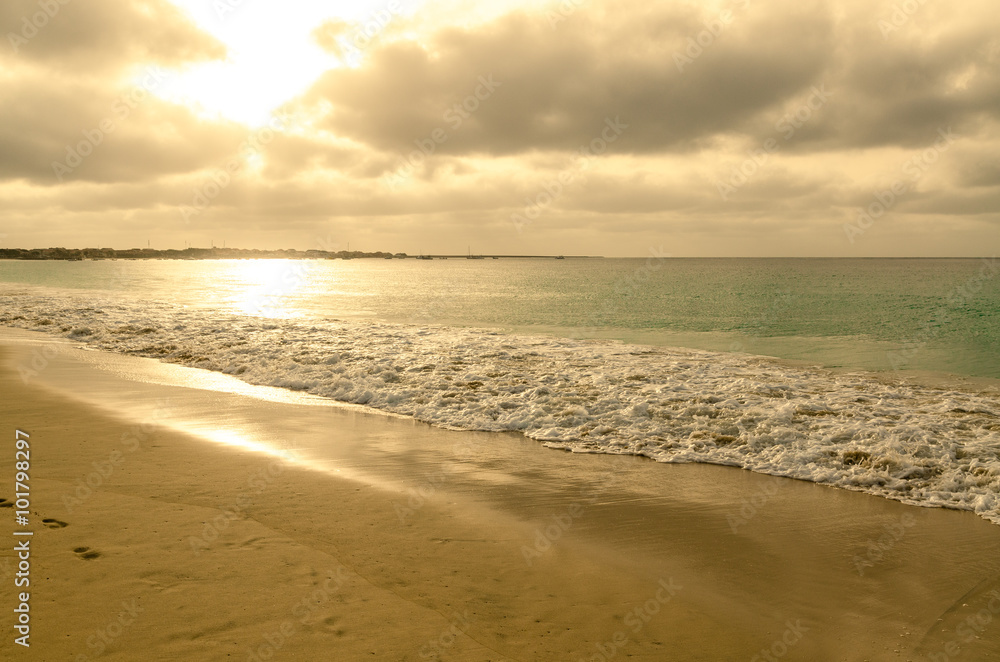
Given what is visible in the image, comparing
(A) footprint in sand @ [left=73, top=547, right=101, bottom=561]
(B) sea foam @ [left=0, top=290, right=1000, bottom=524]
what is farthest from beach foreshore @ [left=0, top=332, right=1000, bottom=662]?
(B) sea foam @ [left=0, top=290, right=1000, bottom=524]

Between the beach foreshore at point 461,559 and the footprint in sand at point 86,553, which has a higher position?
the footprint in sand at point 86,553

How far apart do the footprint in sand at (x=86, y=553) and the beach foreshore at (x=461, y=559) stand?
4 centimetres

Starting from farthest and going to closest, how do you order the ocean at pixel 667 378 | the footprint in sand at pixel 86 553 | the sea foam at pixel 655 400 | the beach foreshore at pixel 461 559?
the ocean at pixel 667 378, the sea foam at pixel 655 400, the footprint in sand at pixel 86 553, the beach foreshore at pixel 461 559

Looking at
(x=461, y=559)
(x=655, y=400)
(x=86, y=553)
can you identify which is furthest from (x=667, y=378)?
(x=86, y=553)

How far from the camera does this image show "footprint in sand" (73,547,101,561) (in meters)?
6.16

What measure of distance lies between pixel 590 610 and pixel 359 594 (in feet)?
7.42

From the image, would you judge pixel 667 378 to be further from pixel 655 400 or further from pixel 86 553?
pixel 86 553

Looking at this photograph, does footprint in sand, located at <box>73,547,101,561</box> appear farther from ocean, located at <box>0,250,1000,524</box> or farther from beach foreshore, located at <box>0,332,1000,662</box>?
ocean, located at <box>0,250,1000,524</box>

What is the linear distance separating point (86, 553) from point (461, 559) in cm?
390

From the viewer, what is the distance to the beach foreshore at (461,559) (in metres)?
5.26

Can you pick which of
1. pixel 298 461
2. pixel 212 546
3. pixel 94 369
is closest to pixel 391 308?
pixel 94 369

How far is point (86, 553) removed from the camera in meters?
6.23

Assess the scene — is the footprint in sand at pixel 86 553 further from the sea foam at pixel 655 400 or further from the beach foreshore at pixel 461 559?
the sea foam at pixel 655 400

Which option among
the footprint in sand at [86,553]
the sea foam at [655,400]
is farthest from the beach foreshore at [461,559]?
the sea foam at [655,400]
